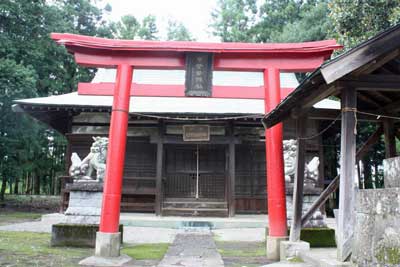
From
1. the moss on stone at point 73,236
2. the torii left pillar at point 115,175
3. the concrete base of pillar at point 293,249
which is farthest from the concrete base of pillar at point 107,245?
the concrete base of pillar at point 293,249

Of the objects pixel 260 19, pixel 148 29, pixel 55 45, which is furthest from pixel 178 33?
pixel 55 45

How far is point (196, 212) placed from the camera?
12.9 m

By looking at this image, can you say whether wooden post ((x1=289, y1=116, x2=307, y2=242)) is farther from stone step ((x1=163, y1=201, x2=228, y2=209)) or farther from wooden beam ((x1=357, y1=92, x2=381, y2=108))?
stone step ((x1=163, y1=201, x2=228, y2=209))

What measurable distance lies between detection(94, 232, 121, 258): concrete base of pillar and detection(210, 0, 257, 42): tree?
872 inches

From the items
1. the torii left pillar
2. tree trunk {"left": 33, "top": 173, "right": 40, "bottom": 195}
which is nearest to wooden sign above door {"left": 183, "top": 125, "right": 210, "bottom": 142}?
the torii left pillar

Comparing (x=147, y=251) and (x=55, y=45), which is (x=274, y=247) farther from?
(x=55, y=45)

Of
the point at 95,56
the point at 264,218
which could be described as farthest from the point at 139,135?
the point at 95,56

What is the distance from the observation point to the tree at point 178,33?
109ft

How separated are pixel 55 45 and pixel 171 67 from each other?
41.6 ft

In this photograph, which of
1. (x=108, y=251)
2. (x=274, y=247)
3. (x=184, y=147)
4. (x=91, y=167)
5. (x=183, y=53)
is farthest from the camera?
(x=184, y=147)

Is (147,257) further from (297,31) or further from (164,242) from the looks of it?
(297,31)

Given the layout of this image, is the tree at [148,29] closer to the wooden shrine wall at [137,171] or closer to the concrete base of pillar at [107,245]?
the wooden shrine wall at [137,171]

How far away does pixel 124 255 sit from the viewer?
686 centimetres

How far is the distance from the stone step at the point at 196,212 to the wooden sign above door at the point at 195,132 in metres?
2.51
